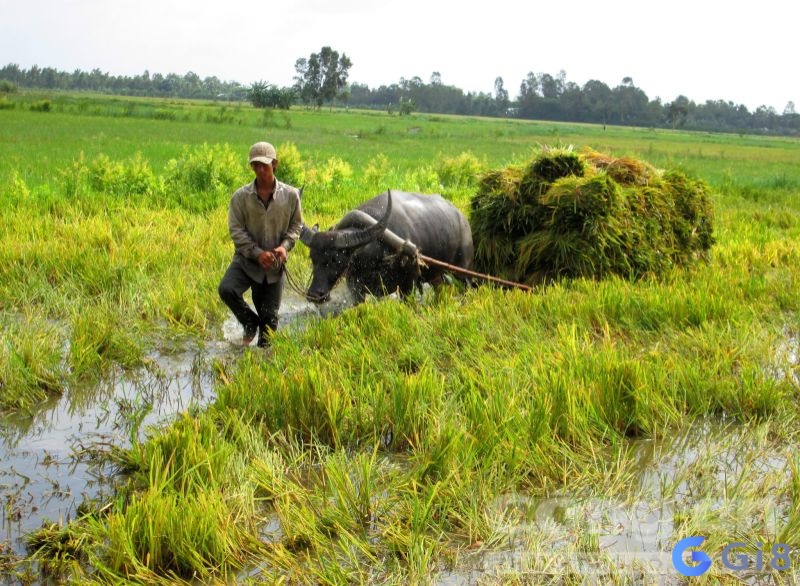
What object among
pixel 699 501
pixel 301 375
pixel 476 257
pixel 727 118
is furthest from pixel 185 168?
pixel 727 118

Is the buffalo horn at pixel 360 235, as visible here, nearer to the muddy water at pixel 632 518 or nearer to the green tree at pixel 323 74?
the muddy water at pixel 632 518

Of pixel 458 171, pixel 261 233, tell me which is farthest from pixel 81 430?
pixel 458 171

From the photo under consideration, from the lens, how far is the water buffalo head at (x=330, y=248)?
4.88 meters

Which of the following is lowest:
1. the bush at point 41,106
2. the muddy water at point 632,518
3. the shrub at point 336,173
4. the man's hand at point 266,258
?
the muddy water at point 632,518

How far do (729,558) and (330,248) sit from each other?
3326 mm

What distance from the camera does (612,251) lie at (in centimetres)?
579

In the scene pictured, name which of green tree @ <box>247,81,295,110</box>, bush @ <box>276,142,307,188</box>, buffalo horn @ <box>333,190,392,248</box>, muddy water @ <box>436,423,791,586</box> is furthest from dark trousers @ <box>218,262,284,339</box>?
green tree @ <box>247,81,295,110</box>

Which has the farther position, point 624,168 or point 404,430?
point 624,168

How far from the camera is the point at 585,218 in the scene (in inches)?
221

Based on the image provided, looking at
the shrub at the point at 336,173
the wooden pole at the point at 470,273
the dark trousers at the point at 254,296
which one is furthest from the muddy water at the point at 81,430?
the shrub at the point at 336,173

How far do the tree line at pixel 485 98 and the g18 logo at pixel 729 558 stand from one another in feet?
214

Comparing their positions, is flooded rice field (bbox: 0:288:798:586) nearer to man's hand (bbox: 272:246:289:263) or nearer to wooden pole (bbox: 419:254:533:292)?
man's hand (bbox: 272:246:289:263)

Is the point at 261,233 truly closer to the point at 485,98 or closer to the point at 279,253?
the point at 279,253

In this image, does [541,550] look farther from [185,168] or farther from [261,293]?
[185,168]
